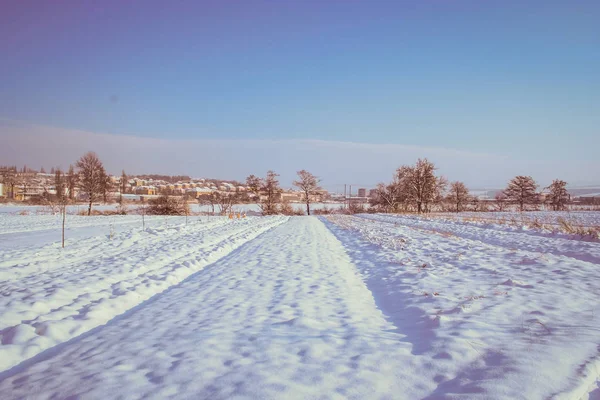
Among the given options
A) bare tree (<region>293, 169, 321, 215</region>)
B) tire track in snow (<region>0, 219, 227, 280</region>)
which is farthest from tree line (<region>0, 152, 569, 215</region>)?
tire track in snow (<region>0, 219, 227, 280</region>)

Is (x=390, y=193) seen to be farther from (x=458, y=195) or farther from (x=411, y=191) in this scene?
(x=458, y=195)

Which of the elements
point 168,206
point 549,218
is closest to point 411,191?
point 549,218

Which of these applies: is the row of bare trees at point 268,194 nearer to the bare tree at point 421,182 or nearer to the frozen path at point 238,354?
the bare tree at point 421,182

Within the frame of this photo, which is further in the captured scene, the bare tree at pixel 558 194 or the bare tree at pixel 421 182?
the bare tree at pixel 558 194

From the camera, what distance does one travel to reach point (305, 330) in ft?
12.9

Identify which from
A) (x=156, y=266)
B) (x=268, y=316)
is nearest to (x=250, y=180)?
(x=156, y=266)

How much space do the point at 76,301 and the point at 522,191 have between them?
65194mm

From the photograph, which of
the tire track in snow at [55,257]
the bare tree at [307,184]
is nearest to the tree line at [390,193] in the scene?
the bare tree at [307,184]

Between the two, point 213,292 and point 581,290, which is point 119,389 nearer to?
point 213,292

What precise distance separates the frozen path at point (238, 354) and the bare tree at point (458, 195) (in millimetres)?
58676

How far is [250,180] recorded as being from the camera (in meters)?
51.5

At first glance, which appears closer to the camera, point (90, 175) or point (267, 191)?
point (90, 175)

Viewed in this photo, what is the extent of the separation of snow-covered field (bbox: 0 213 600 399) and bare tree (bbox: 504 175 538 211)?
57211 mm

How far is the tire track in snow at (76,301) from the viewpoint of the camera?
12.6ft
